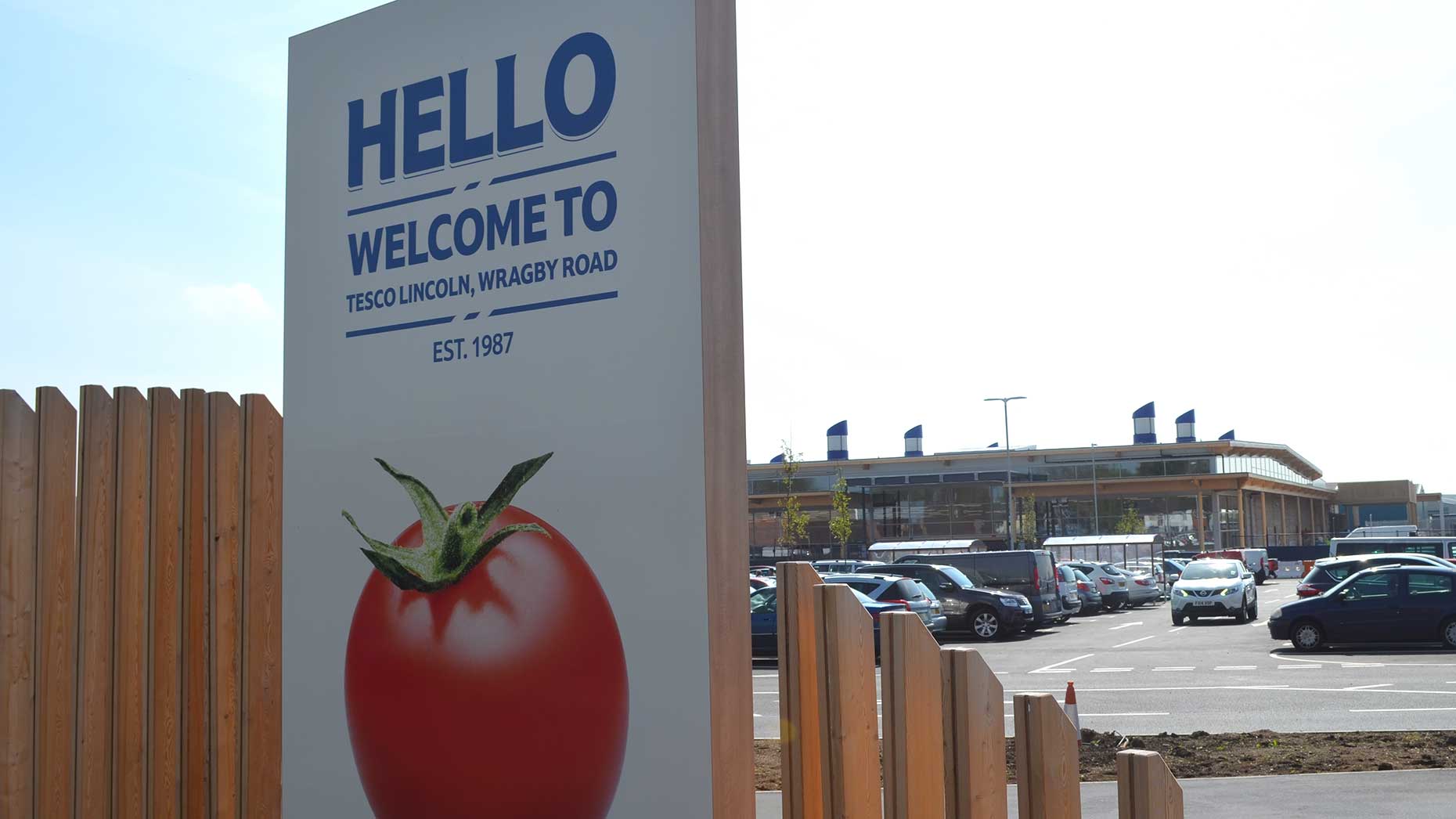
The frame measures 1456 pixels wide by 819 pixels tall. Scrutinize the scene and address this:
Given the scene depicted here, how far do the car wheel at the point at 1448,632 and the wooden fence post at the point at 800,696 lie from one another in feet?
71.7

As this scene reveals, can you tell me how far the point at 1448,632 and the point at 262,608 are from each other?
22.4 m

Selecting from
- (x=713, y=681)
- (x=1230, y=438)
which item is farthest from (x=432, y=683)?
(x=1230, y=438)

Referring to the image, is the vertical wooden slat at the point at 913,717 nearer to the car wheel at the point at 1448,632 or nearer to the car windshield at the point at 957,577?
the car wheel at the point at 1448,632

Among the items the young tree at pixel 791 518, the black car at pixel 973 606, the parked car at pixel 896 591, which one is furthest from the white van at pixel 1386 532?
the parked car at pixel 896 591

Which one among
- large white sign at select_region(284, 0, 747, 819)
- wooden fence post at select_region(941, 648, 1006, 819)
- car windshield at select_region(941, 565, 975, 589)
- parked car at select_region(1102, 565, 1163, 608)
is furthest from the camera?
parked car at select_region(1102, 565, 1163, 608)

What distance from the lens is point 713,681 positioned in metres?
3.50

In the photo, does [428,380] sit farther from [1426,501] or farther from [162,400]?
[1426,501]

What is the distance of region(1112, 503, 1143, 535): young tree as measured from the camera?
73.4 meters

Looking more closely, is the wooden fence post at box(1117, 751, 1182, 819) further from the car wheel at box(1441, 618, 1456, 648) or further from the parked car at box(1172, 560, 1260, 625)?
the parked car at box(1172, 560, 1260, 625)

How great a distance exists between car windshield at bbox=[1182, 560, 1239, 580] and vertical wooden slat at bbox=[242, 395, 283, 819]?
29.1 metres

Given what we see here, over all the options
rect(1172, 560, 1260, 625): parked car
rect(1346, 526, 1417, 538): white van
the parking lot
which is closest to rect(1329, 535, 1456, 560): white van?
rect(1172, 560, 1260, 625): parked car

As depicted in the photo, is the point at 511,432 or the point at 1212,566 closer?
the point at 511,432

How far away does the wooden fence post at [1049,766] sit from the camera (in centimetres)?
343

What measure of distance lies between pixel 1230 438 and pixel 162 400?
288ft
